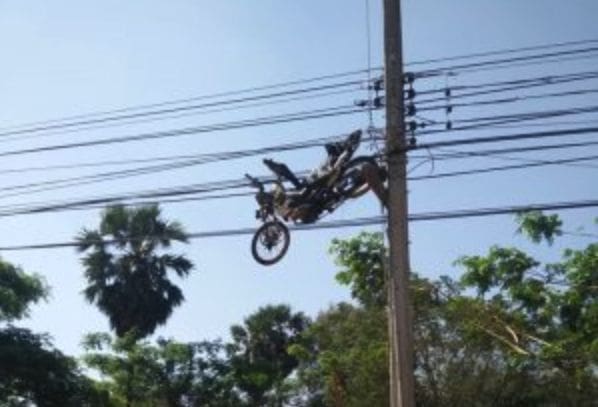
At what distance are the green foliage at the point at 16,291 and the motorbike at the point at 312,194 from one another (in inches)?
592

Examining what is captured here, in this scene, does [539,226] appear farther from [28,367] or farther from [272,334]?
[272,334]

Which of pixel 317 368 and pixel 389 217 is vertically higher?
pixel 389 217

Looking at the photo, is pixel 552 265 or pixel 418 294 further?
pixel 418 294

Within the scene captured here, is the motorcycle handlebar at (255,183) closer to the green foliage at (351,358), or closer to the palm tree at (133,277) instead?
the green foliage at (351,358)

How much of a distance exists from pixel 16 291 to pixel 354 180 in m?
17.5

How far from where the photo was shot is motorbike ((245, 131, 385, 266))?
512 inches

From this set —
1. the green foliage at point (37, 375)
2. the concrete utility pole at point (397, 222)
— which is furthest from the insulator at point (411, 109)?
the green foliage at point (37, 375)

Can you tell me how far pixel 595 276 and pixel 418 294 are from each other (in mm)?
5433

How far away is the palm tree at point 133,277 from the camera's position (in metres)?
36.5

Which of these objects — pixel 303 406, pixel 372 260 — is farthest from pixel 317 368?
pixel 372 260

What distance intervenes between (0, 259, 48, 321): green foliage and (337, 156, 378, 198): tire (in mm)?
16601

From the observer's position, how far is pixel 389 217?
11.9 metres

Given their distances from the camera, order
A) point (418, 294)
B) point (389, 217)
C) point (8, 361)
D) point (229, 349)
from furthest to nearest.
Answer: point (229, 349), point (8, 361), point (418, 294), point (389, 217)

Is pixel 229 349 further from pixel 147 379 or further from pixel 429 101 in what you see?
pixel 429 101
